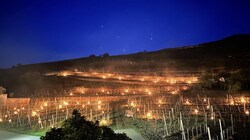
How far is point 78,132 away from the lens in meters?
6.43

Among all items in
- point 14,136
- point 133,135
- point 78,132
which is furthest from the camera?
point 14,136

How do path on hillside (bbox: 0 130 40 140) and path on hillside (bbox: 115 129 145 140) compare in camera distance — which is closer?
path on hillside (bbox: 115 129 145 140)

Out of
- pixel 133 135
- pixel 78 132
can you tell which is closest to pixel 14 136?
pixel 133 135

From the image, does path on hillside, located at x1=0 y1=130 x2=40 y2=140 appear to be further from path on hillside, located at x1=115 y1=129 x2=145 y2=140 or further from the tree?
the tree

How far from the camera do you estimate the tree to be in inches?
253

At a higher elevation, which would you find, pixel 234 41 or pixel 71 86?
pixel 234 41

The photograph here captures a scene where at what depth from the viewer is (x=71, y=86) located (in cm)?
2539

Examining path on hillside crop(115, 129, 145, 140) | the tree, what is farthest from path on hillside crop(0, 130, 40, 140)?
the tree

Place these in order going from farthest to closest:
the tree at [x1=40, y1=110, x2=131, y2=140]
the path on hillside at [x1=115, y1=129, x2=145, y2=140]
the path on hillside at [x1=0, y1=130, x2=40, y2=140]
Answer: the path on hillside at [x1=0, y1=130, x2=40, y2=140]
the path on hillside at [x1=115, y1=129, x2=145, y2=140]
the tree at [x1=40, y1=110, x2=131, y2=140]

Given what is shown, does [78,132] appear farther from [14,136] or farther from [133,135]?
[14,136]

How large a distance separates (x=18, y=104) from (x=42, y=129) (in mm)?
5125

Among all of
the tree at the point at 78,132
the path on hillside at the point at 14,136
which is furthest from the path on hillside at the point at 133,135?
the tree at the point at 78,132

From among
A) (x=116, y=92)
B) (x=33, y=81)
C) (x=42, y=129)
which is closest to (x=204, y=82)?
(x=116, y=92)

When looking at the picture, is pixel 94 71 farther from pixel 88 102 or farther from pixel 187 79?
pixel 88 102
